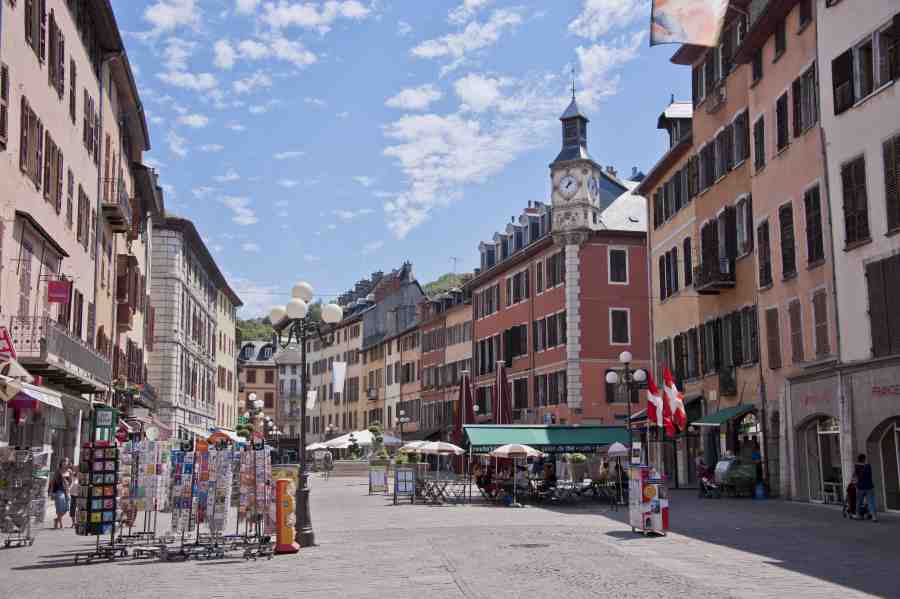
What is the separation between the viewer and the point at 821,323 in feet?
93.7

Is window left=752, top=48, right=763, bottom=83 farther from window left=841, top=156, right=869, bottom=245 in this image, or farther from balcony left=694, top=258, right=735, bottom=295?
window left=841, top=156, right=869, bottom=245

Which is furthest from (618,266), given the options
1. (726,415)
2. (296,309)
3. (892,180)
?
(296,309)

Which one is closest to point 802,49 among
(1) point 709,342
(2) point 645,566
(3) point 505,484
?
(1) point 709,342

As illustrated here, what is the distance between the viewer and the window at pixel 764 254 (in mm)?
32750

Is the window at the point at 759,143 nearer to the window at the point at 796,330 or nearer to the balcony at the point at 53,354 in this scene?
the window at the point at 796,330

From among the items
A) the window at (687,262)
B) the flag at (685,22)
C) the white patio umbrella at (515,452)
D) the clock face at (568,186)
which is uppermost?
the clock face at (568,186)

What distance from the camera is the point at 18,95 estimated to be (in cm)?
2367

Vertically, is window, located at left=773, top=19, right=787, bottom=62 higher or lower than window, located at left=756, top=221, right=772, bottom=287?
higher

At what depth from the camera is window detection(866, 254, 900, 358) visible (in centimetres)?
2400

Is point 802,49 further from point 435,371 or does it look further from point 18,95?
point 435,371

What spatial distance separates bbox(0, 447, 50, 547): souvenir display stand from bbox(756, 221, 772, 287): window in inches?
873

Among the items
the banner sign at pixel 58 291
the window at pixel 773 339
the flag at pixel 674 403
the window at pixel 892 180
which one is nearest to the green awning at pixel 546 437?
the window at pixel 773 339

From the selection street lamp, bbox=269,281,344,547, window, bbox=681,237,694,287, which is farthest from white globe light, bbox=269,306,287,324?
window, bbox=681,237,694,287

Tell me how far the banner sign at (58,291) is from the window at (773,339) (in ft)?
67.3
